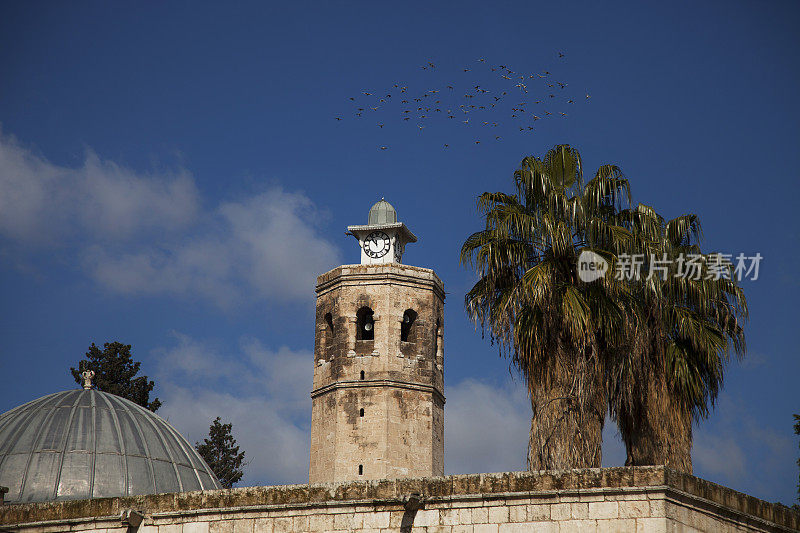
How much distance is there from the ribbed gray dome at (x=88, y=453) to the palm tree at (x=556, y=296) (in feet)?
33.3

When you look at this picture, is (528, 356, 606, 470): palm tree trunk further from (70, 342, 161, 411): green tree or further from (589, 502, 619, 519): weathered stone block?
(70, 342, 161, 411): green tree

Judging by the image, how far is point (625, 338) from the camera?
20.5 m

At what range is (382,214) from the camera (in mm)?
54625

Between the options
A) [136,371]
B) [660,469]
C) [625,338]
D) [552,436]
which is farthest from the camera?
[136,371]

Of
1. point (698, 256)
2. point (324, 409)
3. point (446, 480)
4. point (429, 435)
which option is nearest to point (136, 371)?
point (324, 409)

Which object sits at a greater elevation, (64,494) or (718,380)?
(718,380)

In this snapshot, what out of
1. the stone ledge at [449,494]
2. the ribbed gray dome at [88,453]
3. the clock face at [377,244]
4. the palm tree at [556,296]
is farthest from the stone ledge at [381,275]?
the stone ledge at [449,494]

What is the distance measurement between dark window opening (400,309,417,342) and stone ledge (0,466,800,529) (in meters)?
33.5

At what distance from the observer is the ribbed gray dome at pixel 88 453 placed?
2514cm

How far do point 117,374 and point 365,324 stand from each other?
1547cm

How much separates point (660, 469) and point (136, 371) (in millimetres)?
47131

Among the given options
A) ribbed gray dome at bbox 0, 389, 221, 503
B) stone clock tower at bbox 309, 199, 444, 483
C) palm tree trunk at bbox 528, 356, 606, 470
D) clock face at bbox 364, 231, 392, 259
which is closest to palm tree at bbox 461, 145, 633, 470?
palm tree trunk at bbox 528, 356, 606, 470

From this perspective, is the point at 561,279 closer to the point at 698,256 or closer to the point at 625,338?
the point at 625,338

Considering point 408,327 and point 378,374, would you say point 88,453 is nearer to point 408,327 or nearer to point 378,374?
point 378,374
